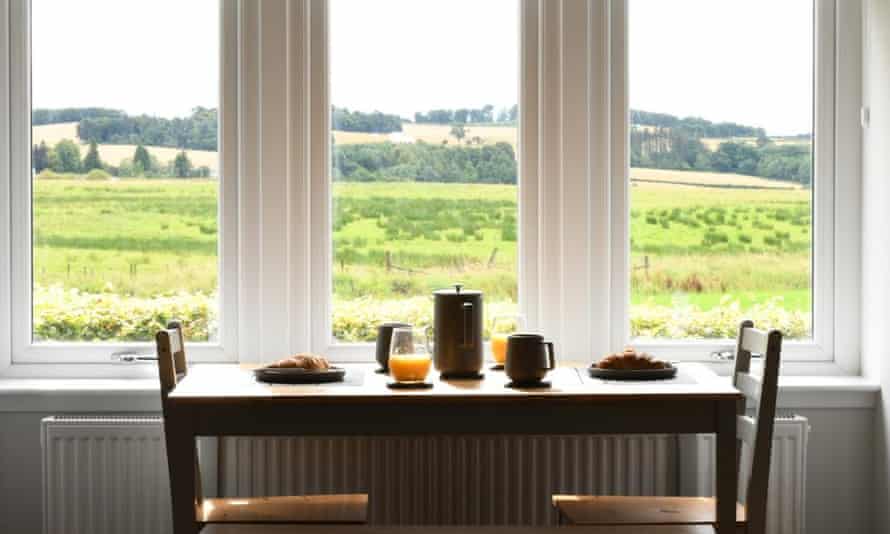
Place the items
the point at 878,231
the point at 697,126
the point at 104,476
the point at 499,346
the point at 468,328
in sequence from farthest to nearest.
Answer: the point at 697,126, the point at 878,231, the point at 104,476, the point at 499,346, the point at 468,328

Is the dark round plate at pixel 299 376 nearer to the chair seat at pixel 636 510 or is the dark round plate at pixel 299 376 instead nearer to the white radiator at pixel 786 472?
the chair seat at pixel 636 510

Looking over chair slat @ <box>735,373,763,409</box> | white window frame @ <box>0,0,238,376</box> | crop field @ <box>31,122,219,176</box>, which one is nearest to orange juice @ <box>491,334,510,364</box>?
chair slat @ <box>735,373,763,409</box>

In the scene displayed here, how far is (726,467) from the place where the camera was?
2639 mm

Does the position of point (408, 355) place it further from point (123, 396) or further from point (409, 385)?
point (123, 396)

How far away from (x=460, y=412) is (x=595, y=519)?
536 millimetres

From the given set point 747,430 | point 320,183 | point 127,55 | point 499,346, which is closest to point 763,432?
point 747,430

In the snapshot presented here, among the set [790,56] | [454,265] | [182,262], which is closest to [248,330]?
[182,262]

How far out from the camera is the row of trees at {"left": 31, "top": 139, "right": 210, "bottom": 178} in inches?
141

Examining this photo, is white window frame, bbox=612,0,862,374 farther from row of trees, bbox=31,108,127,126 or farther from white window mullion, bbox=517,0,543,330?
row of trees, bbox=31,108,127,126

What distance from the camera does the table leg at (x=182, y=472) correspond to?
2.65 m

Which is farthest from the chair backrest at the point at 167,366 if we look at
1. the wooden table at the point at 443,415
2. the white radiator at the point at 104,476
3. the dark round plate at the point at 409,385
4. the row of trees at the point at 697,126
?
the row of trees at the point at 697,126

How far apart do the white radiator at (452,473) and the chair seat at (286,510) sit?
0.97 feet

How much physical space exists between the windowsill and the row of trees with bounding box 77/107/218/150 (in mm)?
717

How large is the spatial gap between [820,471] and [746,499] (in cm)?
78
